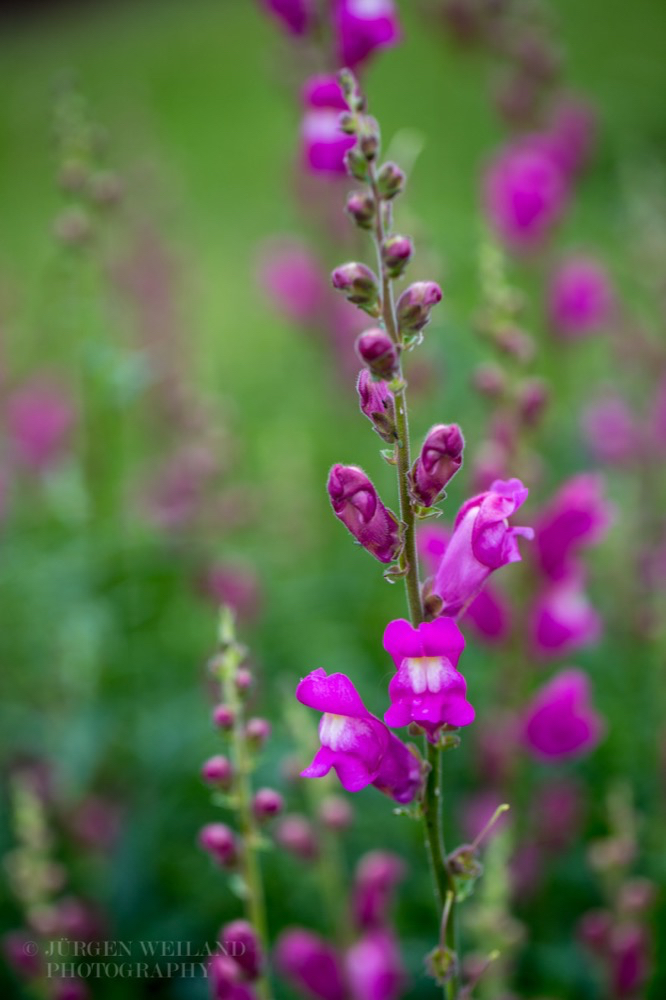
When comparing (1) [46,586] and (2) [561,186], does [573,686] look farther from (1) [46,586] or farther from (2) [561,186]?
(2) [561,186]

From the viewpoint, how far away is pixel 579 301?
2.97 meters

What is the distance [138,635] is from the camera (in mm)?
2854

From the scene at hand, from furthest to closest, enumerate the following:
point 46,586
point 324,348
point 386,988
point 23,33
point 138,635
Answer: point 23,33 < point 324,348 < point 138,635 < point 46,586 < point 386,988

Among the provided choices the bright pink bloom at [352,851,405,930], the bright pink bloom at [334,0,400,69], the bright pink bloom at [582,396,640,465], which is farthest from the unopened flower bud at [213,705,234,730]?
the bright pink bloom at [582,396,640,465]

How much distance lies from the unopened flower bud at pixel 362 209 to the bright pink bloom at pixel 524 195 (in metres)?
1.80

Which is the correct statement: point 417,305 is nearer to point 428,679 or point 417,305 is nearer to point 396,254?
point 396,254

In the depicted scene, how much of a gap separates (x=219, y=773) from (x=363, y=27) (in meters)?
1.40

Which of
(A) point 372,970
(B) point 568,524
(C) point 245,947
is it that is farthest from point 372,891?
(B) point 568,524

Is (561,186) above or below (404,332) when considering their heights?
above

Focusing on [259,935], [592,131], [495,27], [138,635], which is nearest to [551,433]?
[592,131]

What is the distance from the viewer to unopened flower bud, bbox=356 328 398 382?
107 cm

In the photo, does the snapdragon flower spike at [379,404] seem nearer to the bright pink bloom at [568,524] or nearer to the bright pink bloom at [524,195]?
the bright pink bloom at [568,524]

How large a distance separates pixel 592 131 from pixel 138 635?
209 cm

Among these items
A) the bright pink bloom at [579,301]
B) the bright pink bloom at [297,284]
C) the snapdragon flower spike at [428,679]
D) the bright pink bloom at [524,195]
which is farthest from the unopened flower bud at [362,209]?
the bright pink bloom at [297,284]
